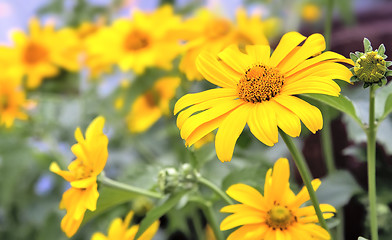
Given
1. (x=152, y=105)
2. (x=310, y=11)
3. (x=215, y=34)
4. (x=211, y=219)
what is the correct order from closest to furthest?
1. (x=211, y=219)
2. (x=215, y=34)
3. (x=152, y=105)
4. (x=310, y=11)

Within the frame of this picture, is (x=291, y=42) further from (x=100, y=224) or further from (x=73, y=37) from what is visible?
(x=73, y=37)

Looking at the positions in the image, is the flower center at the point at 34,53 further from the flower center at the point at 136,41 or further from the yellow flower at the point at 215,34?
the yellow flower at the point at 215,34

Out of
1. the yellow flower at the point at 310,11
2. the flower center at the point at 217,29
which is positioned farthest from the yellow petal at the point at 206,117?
the yellow flower at the point at 310,11

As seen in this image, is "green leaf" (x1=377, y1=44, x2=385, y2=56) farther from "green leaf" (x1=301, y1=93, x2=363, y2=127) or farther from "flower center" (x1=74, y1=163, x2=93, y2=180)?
"flower center" (x1=74, y1=163, x2=93, y2=180)

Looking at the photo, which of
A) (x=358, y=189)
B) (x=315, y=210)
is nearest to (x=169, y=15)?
(x=358, y=189)

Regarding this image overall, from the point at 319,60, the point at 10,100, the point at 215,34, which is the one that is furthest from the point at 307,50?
the point at 10,100

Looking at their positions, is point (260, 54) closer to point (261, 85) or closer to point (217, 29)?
point (261, 85)
